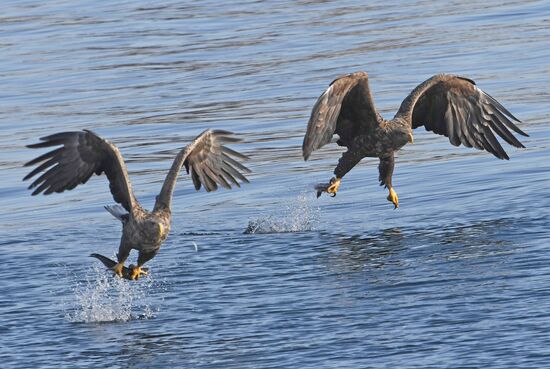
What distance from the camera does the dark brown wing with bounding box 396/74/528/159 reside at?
1444 cm

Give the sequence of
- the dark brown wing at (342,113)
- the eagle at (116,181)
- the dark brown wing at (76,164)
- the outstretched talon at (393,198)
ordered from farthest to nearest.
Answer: the outstretched talon at (393,198), the dark brown wing at (342,113), the dark brown wing at (76,164), the eagle at (116,181)

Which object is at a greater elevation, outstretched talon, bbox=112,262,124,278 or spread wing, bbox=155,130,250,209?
spread wing, bbox=155,130,250,209

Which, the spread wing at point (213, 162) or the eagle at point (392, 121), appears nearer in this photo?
the spread wing at point (213, 162)

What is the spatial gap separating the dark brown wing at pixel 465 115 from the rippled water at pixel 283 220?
65 cm

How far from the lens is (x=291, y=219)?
14461mm

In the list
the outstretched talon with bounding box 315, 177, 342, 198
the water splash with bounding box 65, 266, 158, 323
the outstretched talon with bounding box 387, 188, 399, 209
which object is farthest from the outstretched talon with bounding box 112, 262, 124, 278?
the outstretched talon with bounding box 387, 188, 399, 209

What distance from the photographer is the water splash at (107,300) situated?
1159 cm

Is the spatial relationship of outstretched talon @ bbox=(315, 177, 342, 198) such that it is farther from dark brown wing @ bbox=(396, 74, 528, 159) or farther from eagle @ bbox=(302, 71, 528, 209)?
dark brown wing @ bbox=(396, 74, 528, 159)

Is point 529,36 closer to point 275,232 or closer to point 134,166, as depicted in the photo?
point 134,166

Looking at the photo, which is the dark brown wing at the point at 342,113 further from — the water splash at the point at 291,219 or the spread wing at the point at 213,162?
the water splash at the point at 291,219

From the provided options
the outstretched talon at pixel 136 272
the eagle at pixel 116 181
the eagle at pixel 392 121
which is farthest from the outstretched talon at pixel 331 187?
the outstretched talon at pixel 136 272

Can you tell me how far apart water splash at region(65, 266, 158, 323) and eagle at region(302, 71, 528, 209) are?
1934mm

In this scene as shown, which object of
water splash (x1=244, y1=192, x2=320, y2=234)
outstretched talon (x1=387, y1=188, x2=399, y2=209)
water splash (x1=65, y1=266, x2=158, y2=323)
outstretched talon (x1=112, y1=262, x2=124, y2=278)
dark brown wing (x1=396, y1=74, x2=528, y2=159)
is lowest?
water splash (x1=244, y1=192, x2=320, y2=234)

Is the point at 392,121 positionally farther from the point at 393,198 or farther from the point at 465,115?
the point at 465,115
